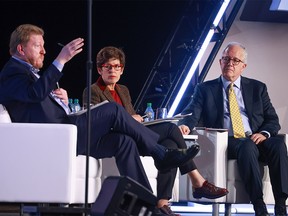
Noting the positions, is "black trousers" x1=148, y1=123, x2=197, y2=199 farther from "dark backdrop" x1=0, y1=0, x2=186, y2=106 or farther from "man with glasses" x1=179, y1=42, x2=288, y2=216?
"dark backdrop" x1=0, y1=0, x2=186, y2=106

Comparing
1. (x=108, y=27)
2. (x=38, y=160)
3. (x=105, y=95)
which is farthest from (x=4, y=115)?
(x=108, y=27)

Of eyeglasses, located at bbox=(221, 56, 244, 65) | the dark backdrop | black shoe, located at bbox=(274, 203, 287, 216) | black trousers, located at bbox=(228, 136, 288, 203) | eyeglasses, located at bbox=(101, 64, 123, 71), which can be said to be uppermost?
the dark backdrop

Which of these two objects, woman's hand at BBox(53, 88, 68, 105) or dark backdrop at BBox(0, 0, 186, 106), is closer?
woman's hand at BBox(53, 88, 68, 105)

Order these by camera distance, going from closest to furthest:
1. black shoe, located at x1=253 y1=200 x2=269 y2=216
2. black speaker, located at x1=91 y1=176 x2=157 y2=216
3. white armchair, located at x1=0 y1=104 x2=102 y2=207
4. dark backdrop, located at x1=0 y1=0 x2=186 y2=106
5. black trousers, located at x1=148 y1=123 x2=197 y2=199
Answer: black speaker, located at x1=91 y1=176 x2=157 y2=216, white armchair, located at x1=0 y1=104 x2=102 y2=207, black trousers, located at x1=148 y1=123 x2=197 y2=199, black shoe, located at x1=253 y1=200 x2=269 y2=216, dark backdrop, located at x1=0 y1=0 x2=186 y2=106

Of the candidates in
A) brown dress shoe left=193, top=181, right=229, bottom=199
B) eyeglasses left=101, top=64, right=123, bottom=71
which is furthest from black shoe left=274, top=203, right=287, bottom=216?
eyeglasses left=101, top=64, right=123, bottom=71

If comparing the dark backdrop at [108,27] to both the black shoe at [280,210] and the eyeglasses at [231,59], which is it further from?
the black shoe at [280,210]

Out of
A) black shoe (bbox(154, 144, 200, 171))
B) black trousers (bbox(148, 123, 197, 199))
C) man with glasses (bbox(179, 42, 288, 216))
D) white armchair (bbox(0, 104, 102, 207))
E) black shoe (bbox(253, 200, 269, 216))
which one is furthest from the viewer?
man with glasses (bbox(179, 42, 288, 216))

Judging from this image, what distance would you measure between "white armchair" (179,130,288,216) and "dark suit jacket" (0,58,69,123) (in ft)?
4.31

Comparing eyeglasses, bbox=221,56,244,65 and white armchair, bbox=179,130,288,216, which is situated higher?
eyeglasses, bbox=221,56,244,65

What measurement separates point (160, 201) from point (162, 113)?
79cm

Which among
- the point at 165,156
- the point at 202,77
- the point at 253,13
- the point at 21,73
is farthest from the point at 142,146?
the point at 253,13

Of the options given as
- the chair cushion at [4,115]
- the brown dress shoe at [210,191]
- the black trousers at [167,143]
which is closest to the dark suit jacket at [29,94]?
the chair cushion at [4,115]

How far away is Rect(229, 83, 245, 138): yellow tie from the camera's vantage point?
17.7ft

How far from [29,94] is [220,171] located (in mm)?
1697
